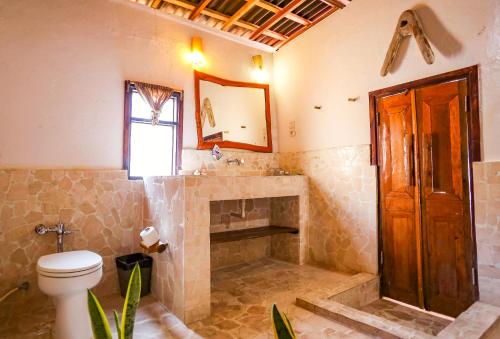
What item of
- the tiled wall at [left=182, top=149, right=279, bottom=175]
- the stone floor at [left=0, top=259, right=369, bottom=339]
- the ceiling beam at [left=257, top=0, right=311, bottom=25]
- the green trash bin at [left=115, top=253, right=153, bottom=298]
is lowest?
the stone floor at [left=0, top=259, right=369, bottom=339]

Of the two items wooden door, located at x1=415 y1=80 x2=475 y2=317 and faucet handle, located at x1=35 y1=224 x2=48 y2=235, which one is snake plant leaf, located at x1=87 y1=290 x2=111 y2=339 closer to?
faucet handle, located at x1=35 y1=224 x2=48 y2=235

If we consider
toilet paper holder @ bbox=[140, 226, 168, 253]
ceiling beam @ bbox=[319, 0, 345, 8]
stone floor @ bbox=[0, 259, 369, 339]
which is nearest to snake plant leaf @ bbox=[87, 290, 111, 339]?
stone floor @ bbox=[0, 259, 369, 339]

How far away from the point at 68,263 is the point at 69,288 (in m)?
0.18

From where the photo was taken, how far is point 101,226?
2.94 m

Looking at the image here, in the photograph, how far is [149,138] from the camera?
3.31 m

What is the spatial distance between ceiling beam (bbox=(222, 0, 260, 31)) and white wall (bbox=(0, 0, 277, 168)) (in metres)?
0.67

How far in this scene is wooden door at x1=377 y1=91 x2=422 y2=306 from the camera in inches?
112

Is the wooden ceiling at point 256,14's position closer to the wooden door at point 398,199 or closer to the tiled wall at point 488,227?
the wooden door at point 398,199

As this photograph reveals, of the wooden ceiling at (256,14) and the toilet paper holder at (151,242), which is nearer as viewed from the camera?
the toilet paper holder at (151,242)

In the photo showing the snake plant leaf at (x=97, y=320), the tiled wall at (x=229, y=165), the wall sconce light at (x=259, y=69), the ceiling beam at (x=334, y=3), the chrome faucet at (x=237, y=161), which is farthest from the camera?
the wall sconce light at (x=259, y=69)

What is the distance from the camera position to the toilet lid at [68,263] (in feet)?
6.47

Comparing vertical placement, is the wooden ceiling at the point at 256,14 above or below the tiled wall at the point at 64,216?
above

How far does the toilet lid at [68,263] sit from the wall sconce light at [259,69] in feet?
10.3

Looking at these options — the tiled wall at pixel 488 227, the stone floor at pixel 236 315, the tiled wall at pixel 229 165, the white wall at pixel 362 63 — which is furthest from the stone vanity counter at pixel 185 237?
the tiled wall at pixel 488 227
